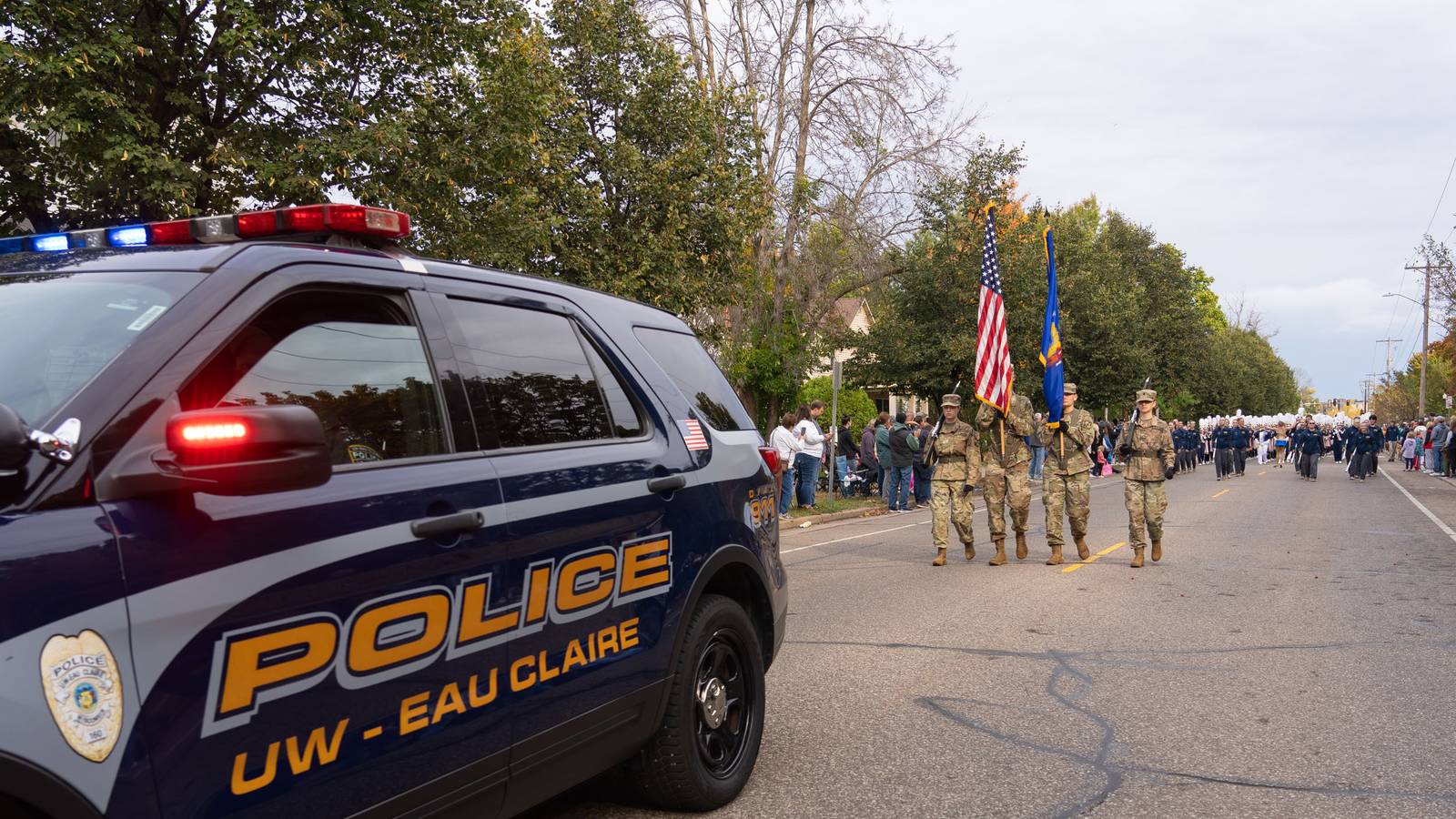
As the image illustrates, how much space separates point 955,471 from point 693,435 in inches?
338

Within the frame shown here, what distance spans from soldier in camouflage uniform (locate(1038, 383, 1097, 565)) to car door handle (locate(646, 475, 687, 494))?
29.4ft

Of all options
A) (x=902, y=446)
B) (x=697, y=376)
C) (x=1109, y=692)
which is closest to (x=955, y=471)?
(x=1109, y=692)

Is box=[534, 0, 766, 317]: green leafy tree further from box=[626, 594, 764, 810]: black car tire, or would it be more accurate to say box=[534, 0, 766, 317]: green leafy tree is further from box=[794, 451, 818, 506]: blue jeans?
box=[626, 594, 764, 810]: black car tire

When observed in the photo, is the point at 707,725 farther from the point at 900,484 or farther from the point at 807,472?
the point at 900,484

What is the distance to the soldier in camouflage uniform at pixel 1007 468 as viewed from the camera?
12352 mm

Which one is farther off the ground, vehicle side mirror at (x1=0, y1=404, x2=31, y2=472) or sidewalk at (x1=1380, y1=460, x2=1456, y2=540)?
vehicle side mirror at (x1=0, y1=404, x2=31, y2=472)

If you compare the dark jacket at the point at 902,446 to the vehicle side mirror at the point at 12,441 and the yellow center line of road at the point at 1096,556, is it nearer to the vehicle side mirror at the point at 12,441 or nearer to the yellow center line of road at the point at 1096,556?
the yellow center line of road at the point at 1096,556

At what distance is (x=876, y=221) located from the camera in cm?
2873

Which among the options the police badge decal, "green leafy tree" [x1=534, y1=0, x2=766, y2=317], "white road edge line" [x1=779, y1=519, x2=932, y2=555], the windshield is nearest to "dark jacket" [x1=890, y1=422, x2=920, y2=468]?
"white road edge line" [x1=779, y1=519, x2=932, y2=555]

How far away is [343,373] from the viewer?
2836 millimetres

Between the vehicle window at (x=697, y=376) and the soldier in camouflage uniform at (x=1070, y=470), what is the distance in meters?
8.07

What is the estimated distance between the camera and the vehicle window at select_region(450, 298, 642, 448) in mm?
3281

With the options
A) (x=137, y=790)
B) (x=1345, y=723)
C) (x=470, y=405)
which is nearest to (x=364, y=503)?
(x=470, y=405)

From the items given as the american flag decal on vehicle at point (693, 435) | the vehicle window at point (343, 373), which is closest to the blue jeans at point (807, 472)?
the american flag decal on vehicle at point (693, 435)
